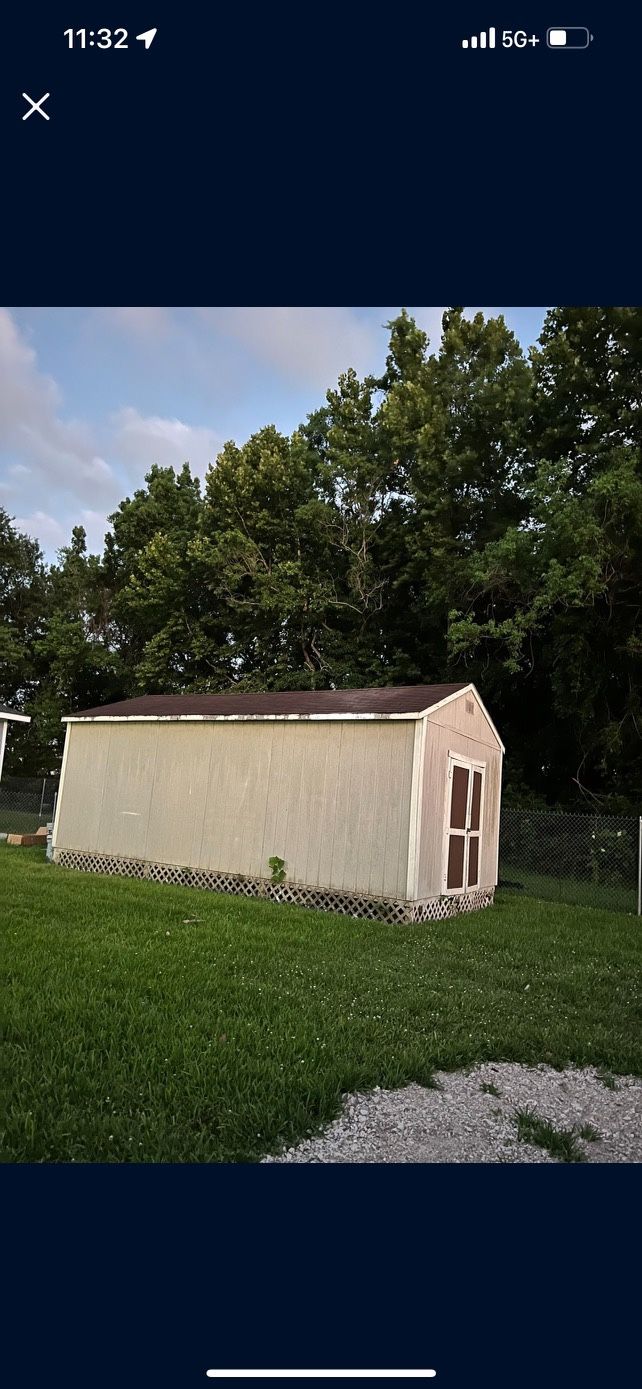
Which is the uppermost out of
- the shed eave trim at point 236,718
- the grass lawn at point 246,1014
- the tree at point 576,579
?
the tree at point 576,579

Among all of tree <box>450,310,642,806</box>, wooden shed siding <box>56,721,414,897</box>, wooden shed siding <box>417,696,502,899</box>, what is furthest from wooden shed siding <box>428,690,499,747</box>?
tree <box>450,310,642,806</box>

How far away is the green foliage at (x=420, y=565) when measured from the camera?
17.3 meters

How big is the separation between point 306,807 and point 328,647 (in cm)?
1362

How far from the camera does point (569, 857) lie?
13.2m

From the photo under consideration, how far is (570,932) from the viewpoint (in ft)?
29.2

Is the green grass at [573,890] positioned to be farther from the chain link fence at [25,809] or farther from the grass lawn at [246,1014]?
the chain link fence at [25,809]

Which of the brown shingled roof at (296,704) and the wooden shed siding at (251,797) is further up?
the brown shingled roof at (296,704)

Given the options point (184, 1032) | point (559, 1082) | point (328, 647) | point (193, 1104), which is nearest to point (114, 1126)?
point (193, 1104)

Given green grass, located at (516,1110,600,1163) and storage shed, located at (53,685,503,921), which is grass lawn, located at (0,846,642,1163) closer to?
green grass, located at (516,1110,600,1163)

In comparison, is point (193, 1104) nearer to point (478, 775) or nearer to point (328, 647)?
point (478, 775)
